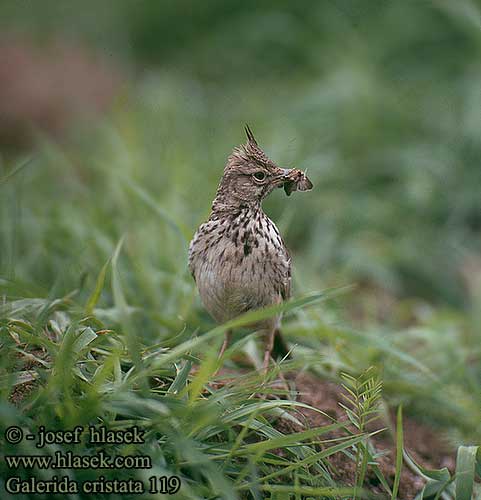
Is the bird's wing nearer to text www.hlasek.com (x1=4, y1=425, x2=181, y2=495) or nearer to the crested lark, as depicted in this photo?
the crested lark

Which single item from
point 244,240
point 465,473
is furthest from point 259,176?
point 465,473

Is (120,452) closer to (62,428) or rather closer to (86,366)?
(62,428)

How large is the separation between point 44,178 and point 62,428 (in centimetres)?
407

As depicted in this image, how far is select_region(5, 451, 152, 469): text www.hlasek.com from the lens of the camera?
2.56m

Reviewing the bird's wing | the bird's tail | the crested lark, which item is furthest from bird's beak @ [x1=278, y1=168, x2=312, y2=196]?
the bird's tail

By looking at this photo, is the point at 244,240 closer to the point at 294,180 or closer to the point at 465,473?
the point at 294,180

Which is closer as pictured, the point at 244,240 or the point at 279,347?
the point at 244,240

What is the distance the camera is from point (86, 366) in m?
3.04

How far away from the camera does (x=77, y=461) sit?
103 inches

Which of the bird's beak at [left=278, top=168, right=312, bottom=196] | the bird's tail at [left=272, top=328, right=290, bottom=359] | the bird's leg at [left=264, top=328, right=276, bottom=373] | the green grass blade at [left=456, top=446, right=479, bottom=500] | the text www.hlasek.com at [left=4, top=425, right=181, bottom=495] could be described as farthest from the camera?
the bird's tail at [left=272, top=328, right=290, bottom=359]

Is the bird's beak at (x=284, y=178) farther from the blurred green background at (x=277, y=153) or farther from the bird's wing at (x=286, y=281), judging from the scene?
the blurred green background at (x=277, y=153)

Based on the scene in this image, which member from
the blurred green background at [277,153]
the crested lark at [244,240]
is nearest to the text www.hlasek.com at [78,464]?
the crested lark at [244,240]

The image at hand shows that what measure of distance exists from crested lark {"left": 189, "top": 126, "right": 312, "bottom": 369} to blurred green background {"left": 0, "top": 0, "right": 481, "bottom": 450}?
0.70 meters

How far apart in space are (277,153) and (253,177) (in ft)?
→ 9.79
